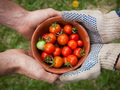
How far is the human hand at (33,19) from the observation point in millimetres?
1902

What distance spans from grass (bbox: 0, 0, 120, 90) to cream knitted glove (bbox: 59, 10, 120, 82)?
0.71m

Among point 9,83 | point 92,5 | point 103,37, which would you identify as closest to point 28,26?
point 103,37

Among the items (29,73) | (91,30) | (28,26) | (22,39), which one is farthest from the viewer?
(22,39)

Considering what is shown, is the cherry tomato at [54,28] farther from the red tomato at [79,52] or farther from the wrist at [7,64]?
the wrist at [7,64]

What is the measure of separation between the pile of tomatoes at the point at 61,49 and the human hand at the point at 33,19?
0.43 feet

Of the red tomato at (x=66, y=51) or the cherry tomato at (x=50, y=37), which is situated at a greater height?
the cherry tomato at (x=50, y=37)

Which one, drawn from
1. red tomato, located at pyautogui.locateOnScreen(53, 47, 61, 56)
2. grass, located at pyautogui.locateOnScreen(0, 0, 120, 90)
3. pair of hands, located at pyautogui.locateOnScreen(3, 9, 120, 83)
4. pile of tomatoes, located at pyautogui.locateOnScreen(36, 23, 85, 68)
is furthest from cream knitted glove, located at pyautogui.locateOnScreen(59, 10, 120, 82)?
grass, located at pyautogui.locateOnScreen(0, 0, 120, 90)

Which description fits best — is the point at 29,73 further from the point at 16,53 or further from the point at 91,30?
the point at 91,30

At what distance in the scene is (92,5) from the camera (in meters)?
2.68

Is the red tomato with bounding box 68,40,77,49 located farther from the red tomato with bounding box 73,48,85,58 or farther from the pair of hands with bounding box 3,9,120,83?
the pair of hands with bounding box 3,9,120,83

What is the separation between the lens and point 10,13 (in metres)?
1.93

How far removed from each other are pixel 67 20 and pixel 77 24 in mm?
110

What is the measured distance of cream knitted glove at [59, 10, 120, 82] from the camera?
1669 millimetres

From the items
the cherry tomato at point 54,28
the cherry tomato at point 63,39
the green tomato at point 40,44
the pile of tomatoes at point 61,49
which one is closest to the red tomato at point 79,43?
the pile of tomatoes at point 61,49
